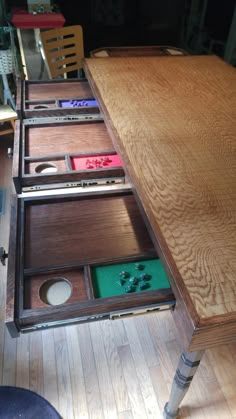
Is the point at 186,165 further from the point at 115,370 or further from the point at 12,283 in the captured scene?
the point at 115,370

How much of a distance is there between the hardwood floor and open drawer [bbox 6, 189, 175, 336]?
0.53 meters

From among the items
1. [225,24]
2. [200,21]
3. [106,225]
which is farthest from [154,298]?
[200,21]

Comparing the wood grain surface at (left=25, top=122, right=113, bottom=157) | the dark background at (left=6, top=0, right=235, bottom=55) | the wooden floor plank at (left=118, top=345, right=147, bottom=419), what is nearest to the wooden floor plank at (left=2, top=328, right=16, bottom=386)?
the wooden floor plank at (left=118, top=345, right=147, bottom=419)

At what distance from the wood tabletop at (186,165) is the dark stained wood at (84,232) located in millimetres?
245

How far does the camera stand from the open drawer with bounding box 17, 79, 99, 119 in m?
1.57

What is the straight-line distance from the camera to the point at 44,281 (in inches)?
36.2

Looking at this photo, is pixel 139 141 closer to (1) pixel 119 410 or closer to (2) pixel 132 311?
(2) pixel 132 311

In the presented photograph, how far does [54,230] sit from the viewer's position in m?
1.11

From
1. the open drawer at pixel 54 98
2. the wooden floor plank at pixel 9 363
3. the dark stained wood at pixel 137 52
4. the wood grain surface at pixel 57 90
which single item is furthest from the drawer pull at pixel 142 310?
the dark stained wood at pixel 137 52

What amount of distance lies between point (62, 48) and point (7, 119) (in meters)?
0.72

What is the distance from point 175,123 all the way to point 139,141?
0.72 feet

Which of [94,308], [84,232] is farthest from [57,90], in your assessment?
[94,308]

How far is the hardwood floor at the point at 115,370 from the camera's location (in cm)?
114

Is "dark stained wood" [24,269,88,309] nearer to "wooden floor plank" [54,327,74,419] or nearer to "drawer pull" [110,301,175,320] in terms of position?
"drawer pull" [110,301,175,320]
